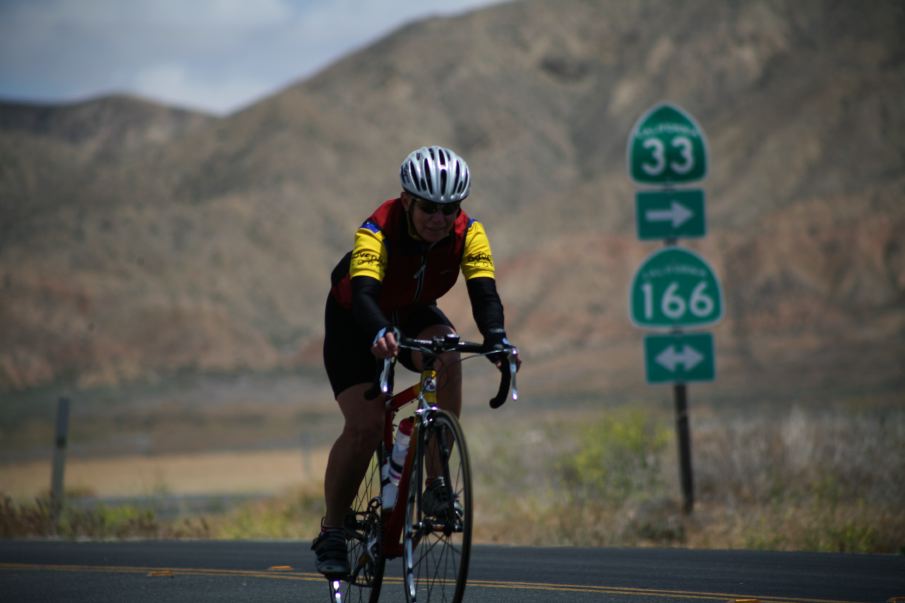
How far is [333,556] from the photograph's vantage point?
685 cm

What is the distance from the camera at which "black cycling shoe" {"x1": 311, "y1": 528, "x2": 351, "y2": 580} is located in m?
6.84

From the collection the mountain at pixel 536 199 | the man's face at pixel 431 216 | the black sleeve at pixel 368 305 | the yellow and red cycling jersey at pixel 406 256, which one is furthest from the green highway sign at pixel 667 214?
the mountain at pixel 536 199

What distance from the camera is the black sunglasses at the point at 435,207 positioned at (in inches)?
251

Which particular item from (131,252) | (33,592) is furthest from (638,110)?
(33,592)

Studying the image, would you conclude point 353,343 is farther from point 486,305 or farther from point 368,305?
point 486,305

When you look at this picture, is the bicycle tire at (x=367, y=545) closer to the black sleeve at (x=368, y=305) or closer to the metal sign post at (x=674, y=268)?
the black sleeve at (x=368, y=305)

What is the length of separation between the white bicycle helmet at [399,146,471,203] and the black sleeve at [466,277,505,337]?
0.46 m

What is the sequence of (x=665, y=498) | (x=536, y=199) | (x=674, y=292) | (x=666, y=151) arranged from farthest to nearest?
(x=536, y=199)
(x=665, y=498)
(x=666, y=151)
(x=674, y=292)

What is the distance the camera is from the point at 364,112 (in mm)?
103250

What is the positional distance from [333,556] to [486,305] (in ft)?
4.84

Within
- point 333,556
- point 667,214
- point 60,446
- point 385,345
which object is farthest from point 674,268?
point 385,345

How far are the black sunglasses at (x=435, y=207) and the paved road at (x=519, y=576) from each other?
2.43 m

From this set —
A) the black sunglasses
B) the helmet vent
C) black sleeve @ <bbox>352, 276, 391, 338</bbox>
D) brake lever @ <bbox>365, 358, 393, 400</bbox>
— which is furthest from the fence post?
the helmet vent

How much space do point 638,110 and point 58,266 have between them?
43213 millimetres
